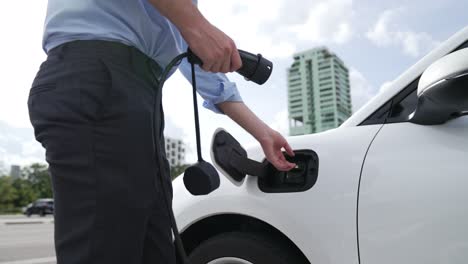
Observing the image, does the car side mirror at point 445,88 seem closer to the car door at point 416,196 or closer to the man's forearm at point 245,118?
the car door at point 416,196

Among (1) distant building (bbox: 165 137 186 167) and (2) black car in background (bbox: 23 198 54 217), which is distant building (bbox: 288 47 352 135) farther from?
(1) distant building (bbox: 165 137 186 167)

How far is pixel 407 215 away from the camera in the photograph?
117cm

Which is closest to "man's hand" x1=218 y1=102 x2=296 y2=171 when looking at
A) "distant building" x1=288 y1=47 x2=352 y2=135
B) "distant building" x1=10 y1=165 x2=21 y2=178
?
"distant building" x1=288 y1=47 x2=352 y2=135

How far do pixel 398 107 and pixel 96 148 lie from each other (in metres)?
1.08

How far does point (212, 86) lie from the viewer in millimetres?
1278

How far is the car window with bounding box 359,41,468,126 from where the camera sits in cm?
141

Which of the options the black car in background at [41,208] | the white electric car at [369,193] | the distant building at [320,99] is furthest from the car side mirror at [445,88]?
the black car in background at [41,208]

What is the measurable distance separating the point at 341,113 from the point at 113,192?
10.9m

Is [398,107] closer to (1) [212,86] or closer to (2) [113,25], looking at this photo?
(1) [212,86]

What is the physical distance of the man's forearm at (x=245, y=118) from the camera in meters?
1.33

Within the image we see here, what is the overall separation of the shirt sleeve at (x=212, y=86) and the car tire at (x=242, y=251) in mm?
491

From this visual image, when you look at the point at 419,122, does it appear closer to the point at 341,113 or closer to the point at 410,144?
the point at 410,144

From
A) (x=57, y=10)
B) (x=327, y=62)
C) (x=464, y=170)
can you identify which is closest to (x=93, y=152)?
(x=57, y=10)

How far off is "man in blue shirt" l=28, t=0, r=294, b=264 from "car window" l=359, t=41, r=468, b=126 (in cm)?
75
